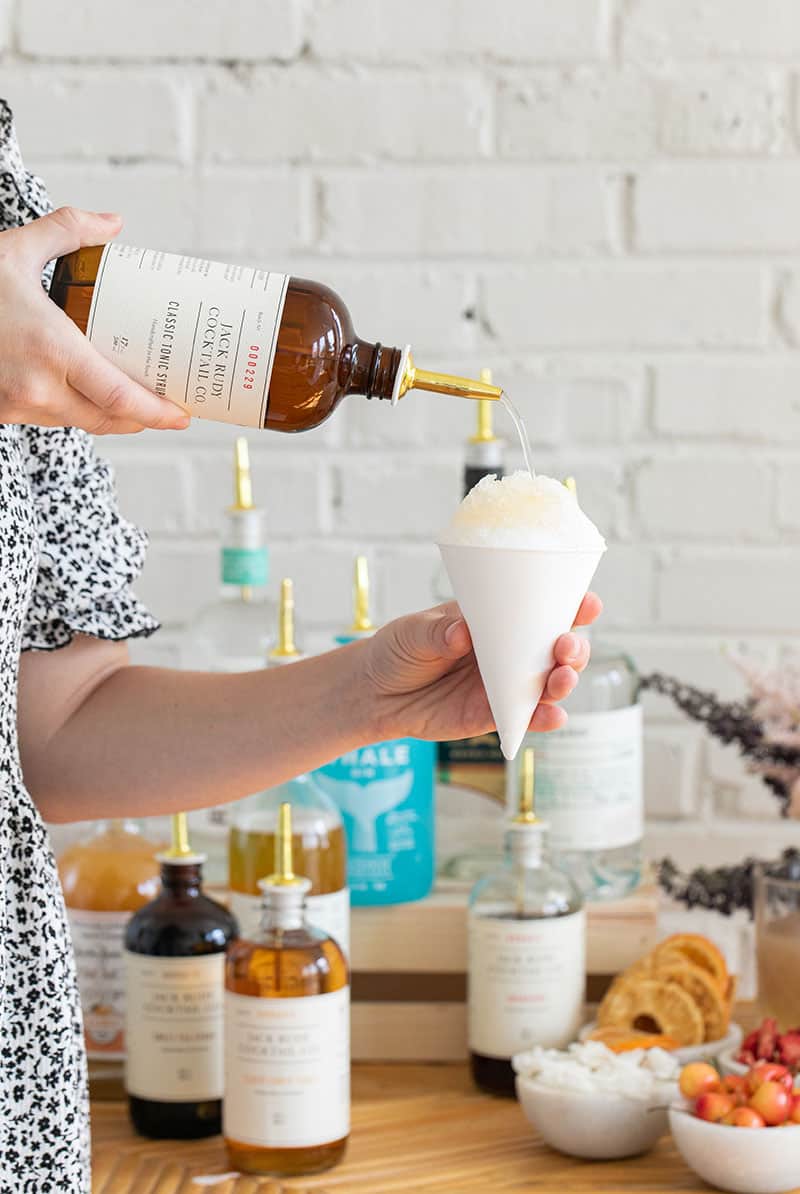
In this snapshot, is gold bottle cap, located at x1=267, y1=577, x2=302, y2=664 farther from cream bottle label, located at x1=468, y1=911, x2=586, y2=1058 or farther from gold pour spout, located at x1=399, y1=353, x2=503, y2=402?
gold pour spout, located at x1=399, y1=353, x2=503, y2=402

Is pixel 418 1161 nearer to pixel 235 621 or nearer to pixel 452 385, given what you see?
pixel 235 621

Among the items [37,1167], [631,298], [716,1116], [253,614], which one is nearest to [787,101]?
[631,298]

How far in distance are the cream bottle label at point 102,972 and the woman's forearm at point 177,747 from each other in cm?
30

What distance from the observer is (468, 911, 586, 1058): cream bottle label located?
1.29 m

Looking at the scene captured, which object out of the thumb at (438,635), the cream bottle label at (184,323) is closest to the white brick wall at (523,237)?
the thumb at (438,635)

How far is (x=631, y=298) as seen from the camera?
1.59 m

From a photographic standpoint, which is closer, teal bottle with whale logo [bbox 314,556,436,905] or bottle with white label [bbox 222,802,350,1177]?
bottle with white label [bbox 222,802,350,1177]

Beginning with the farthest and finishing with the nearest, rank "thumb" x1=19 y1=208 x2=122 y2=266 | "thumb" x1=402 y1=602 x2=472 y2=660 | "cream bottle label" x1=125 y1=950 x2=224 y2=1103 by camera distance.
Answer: "cream bottle label" x1=125 y1=950 x2=224 y2=1103, "thumb" x1=402 y1=602 x2=472 y2=660, "thumb" x1=19 y1=208 x2=122 y2=266

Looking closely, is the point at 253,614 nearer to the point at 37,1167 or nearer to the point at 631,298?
the point at 631,298

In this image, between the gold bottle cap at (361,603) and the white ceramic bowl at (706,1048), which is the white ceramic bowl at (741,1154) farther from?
the gold bottle cap at (361,603)

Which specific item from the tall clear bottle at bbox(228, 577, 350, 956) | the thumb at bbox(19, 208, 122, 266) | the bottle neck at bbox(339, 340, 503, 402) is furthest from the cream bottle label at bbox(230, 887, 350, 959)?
the thumb at bbox(19, 208, 122, 266)

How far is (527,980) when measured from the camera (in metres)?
1.29

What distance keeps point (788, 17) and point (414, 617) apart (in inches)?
38.9

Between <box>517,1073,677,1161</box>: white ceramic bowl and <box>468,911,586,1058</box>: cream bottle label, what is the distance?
0.11m
